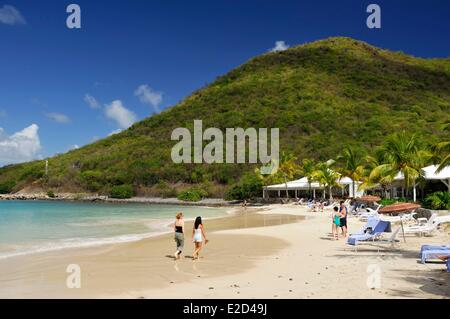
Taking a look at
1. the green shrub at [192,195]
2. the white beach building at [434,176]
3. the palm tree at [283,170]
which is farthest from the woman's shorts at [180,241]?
the green shrub at [192,195]

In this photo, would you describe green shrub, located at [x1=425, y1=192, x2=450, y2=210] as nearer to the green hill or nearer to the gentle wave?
the gentle wave

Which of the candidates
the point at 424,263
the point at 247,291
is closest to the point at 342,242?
the point at 424,263

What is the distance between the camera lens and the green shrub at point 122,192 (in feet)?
237

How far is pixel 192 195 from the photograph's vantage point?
61.1 m

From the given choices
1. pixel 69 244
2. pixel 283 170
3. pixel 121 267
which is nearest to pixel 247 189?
pixel 283 170

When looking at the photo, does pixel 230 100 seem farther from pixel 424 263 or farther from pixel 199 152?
pixel 424 263

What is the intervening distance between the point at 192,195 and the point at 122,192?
16.4 m

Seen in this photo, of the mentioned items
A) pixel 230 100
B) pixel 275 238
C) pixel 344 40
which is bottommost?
pixel 275 238

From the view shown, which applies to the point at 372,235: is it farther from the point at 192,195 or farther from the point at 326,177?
the point at 192,195

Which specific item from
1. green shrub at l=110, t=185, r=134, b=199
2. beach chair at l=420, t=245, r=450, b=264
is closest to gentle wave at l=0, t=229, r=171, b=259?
beach chair at l=420, t=245, r=450, b=264

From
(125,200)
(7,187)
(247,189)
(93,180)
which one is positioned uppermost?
(93,180)

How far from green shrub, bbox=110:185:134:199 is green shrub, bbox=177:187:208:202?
12.6 meters
